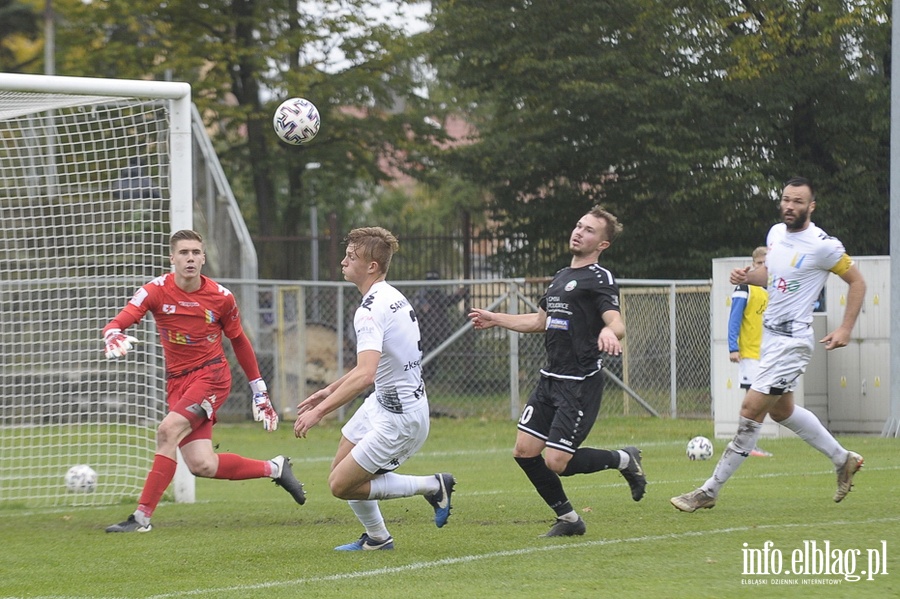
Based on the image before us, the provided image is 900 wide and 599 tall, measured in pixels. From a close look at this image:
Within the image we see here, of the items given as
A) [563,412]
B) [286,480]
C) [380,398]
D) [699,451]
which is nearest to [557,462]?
[563,412]

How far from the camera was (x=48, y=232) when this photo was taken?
49.6 ft

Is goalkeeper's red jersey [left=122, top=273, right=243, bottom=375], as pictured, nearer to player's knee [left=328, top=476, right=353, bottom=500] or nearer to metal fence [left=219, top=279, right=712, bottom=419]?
player's knee [left=328, top=476, right=353, bottom=500]

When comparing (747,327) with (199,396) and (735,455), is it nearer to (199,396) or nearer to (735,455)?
(735,455)

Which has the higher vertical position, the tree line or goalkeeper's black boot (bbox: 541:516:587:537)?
the tree line

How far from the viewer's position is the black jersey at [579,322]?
736 cm

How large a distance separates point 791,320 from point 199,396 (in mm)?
4080

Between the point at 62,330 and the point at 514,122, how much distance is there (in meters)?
12.8

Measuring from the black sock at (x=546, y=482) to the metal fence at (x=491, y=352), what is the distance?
10685 millimetres

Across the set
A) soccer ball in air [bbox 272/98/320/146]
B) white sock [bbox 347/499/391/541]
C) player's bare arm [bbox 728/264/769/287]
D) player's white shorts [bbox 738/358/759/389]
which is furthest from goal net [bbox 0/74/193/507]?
player's white shorts [bbox 738/358/759/389]

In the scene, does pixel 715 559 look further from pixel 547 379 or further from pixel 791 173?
pixel 791 173

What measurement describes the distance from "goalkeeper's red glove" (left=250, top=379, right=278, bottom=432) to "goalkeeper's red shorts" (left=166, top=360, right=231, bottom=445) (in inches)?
9.3

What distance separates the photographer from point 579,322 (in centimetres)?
739

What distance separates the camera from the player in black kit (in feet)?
24.0

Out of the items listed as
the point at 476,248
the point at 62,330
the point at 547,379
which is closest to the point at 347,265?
the point at 547,379
